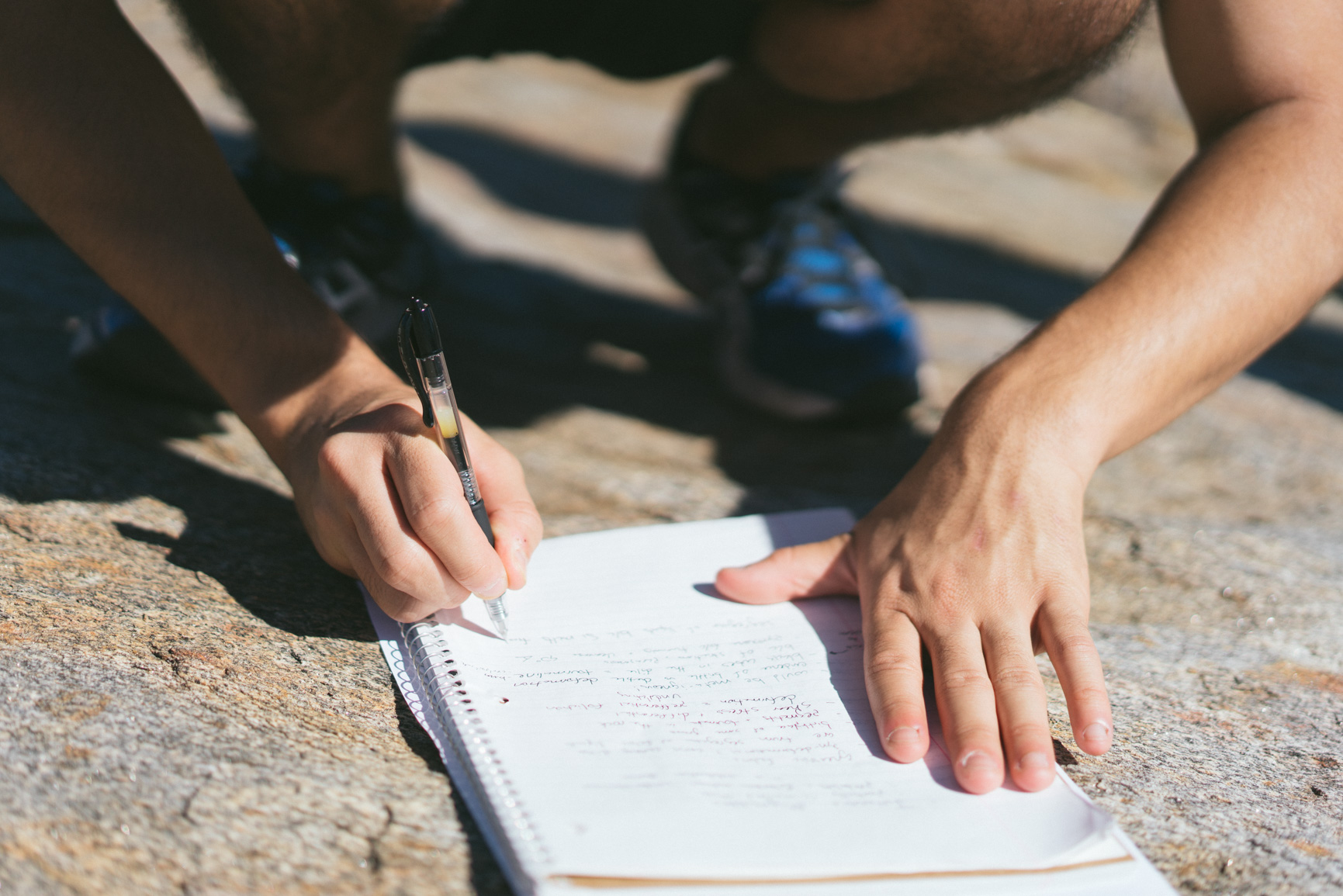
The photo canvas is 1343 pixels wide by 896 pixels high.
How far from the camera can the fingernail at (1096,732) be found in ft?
2.67

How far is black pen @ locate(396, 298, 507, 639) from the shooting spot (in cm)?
83

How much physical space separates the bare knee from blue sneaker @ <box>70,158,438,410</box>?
2.47ft

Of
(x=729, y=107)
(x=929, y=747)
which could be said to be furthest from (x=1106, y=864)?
(x=729, y=107)

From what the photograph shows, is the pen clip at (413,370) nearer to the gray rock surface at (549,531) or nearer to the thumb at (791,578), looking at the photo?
the gray rock surface at (549,531)

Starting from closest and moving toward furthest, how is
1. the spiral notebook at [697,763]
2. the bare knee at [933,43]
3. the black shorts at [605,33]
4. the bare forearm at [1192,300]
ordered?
the spiral notebook at [697,763], the bare forearm at [1192,300], the bare knee at [933,43], the black shorts at [605,33]

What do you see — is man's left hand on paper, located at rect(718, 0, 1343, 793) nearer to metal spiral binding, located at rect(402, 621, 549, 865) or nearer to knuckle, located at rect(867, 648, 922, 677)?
knuckle, located at rect(867, 648, 922, 677)

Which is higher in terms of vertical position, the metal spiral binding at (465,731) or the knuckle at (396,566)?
the knuckle at (396,566)

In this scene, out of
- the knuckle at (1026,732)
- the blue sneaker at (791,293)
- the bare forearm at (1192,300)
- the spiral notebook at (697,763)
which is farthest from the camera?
the blue sneaker at (791,293)

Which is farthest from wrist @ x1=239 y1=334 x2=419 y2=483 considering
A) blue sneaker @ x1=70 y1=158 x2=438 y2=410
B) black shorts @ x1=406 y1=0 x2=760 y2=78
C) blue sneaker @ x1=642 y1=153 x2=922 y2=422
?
blue sneaker @ x1=642 y1=153 x2=922 y2=422

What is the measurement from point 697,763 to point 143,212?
847 mm

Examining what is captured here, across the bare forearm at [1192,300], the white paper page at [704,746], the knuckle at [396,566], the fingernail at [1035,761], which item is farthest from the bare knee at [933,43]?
the knuckle at [396,566]

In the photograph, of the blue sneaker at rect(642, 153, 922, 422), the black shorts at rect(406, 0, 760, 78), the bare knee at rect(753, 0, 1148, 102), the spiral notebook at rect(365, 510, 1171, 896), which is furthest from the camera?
the blue sneaker at rect(642, 153, 922, 422)

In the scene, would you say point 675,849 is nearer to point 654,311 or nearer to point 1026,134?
point 654,311

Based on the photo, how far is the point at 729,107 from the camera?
77.5 inches
